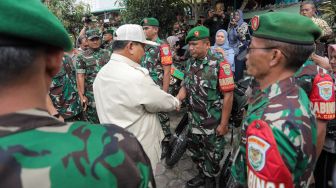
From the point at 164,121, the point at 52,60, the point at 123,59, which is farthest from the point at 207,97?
the point at 52,60

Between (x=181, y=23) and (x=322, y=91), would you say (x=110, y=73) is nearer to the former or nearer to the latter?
(x=322, y=91)

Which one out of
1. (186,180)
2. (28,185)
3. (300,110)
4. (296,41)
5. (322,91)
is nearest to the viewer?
(28,185)

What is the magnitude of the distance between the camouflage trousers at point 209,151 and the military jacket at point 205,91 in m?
0.15

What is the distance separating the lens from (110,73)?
2.37 meters

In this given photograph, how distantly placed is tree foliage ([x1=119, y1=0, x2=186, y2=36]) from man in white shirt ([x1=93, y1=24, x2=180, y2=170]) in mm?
6806

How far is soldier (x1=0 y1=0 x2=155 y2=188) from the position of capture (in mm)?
760

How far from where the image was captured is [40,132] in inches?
31.5

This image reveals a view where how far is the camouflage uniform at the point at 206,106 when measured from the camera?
3.28 metres

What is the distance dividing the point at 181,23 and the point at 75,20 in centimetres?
485

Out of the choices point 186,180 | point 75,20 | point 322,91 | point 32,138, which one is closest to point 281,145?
point 32,138

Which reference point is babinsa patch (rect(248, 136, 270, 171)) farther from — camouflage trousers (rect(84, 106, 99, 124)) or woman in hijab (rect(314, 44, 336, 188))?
camouflage trousers (rect(84, 106, 99, 124))

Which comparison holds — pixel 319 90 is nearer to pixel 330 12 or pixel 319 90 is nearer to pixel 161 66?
pixel 161 66

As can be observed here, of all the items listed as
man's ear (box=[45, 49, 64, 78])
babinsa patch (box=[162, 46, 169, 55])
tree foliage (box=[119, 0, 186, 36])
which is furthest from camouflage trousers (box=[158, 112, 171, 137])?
tree foliage (box=[119, 0, 186, 36])

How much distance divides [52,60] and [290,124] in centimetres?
105
